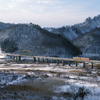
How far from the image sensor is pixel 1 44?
104 metres

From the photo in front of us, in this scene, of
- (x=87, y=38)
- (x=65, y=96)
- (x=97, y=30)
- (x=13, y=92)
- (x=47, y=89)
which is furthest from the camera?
(x=97, y=30)

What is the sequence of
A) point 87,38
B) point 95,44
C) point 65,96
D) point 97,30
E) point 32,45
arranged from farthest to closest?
point 97,30
point 87,38
point 95,44
point 32,45
point 65,96

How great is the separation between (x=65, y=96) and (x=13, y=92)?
191 inches

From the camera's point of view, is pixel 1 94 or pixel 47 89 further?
pixel 47 89

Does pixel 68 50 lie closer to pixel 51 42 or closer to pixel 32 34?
pixel 51 42

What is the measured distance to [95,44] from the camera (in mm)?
146625

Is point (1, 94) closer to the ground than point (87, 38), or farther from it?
closer to the ground

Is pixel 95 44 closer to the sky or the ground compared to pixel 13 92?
closer to the sky

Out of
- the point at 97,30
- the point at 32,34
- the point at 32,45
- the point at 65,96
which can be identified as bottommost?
the point at 65,96

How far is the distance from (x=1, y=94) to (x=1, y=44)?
95.5 metres

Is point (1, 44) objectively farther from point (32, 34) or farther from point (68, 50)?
point (68, 50)

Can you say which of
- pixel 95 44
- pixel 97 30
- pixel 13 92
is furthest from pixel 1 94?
pixel 97 30

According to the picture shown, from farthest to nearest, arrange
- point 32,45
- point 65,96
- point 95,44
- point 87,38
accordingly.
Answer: point 87,38 < point 95,44 < point 32,45 < point 65,96

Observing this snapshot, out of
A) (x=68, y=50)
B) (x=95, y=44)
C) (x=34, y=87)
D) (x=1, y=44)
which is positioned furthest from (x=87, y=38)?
(x=34, y=87)
